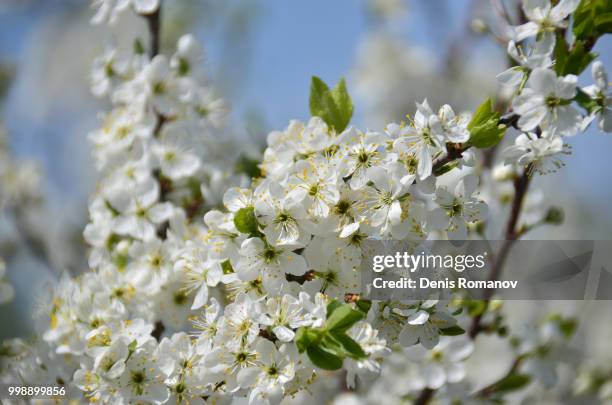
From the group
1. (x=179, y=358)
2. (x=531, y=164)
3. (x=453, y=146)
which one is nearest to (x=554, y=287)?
(x=531, y=164)

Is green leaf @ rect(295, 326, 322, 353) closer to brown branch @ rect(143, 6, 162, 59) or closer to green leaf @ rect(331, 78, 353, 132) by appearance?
green leaf @ rect(331, 78, 353, 132)

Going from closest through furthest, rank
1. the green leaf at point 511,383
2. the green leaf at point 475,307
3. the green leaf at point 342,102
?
the green leaf at point 342,102 → the green leaf at point 475,307 → the green leaf at point 511,383

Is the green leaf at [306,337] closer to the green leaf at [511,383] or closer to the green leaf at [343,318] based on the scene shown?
the green leaf at [343,318]

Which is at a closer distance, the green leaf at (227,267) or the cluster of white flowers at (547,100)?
the cluster of white flowers at (547,100)

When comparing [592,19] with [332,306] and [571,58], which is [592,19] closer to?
[571,58]

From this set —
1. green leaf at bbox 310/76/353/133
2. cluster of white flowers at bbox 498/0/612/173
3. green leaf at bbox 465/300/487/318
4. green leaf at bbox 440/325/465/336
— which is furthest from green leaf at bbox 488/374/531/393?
green leaf at bbox 310/76/353/133

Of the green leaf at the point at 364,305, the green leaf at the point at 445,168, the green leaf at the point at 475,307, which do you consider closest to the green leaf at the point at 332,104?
the green leaf at the point at 445,168
